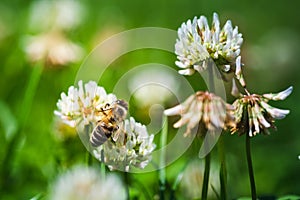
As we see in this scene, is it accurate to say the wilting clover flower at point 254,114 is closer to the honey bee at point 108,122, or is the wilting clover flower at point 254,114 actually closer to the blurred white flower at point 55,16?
the honey bee at point 108,122

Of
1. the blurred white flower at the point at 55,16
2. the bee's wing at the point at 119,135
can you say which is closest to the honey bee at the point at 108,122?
the bee's wing at the point at 119,135

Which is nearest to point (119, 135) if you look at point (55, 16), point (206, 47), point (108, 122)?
point (108, 122)

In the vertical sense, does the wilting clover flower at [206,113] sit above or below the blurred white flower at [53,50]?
below

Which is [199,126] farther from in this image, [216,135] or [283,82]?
[283,82]

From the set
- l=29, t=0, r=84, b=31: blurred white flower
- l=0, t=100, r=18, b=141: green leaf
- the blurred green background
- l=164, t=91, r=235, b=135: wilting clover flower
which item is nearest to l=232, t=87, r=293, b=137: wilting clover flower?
l=164, t=91, r=235, b=135: wilting clover flower

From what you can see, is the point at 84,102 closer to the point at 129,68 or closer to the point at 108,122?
the point at 108,122
